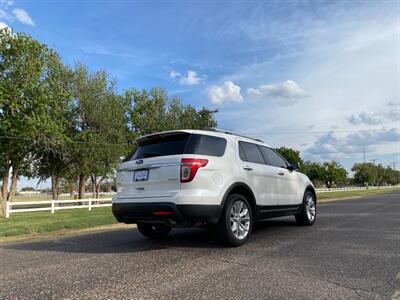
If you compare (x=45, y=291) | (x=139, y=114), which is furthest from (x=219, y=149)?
(x=139, y=114)

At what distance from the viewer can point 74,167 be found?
31.4m

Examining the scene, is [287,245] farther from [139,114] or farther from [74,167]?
[139,114]

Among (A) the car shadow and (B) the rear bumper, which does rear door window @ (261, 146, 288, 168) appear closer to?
(A) the car shadow

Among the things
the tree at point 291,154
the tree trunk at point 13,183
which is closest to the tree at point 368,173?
the tree at point 291,154

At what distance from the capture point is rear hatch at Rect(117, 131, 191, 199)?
19.7 feet

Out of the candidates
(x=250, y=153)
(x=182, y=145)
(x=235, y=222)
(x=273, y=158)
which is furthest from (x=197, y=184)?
(x=273, y=158)

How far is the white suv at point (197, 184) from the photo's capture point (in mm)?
5887

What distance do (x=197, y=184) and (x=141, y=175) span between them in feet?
3.60

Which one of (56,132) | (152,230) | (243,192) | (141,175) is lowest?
(152,230)

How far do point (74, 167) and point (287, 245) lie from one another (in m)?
27.6

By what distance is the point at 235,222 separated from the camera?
653 cm

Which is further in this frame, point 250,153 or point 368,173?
point 368,173

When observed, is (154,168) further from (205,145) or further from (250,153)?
(250,153)

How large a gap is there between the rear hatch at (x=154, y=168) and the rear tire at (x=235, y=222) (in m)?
0.99
